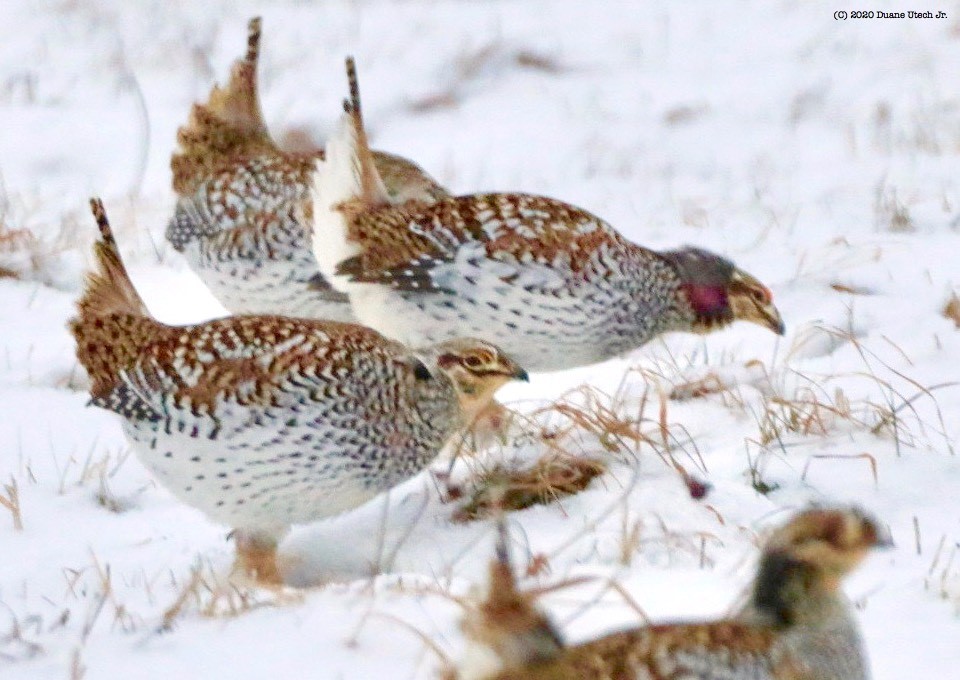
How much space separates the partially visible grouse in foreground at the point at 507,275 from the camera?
5.03 metres

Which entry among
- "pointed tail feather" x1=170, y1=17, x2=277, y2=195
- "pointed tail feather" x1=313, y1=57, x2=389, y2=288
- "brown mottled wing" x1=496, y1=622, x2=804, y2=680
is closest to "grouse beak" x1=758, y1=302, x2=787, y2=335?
"pointed tail feather" x1=313, y1=57, x2=389, y2=288

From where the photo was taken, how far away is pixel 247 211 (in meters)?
5.97

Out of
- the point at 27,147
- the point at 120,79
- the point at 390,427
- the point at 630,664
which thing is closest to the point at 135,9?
the point at 120,79

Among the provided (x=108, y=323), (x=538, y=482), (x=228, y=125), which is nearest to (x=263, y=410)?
(x=108, y=323)

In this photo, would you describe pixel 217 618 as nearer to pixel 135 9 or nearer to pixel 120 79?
pixel 120 79

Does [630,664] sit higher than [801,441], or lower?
higher

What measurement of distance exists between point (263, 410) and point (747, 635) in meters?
1.87

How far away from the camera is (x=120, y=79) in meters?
9.90

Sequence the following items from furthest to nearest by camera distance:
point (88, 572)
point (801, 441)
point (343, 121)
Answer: point (343, 121), point (801, 441), point (88, 572)

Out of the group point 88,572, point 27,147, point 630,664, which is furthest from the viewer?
point 27,147

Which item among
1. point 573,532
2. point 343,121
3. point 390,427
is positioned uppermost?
point 343,121

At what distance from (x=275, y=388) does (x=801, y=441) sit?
4.86 ft

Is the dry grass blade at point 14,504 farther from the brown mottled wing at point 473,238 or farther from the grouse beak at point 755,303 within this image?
the grouse beak at point 755,303

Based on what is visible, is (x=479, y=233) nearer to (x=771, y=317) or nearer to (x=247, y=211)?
(x=771, y=317)
